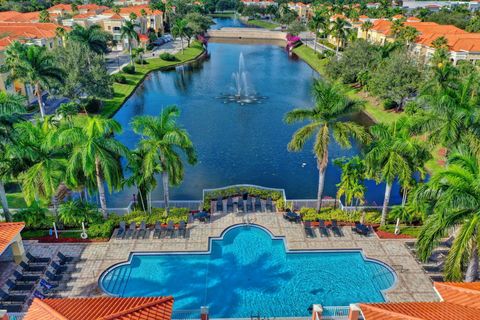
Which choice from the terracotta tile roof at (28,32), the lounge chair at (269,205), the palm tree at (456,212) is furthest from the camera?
the terracotta tile roof at (28,32)

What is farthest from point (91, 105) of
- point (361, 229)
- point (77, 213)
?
point (361, 229)

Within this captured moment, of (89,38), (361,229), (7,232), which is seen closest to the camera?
(7,232)

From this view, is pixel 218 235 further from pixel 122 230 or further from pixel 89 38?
pixel 89 38

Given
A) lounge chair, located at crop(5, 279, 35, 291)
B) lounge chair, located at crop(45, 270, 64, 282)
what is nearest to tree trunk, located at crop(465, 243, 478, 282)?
lounge chair, located at crop(45, 270, 64, 282)

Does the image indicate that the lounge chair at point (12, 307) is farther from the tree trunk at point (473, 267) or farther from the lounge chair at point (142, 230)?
the tree trunk at point (473, 267)

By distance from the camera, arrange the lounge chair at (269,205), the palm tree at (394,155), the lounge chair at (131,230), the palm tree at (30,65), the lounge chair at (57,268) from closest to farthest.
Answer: the lounge chair at (57,268) → the palm tree at (394,155) → the lounge chair at (131,230) → the lounge chair at (269,205) → the palm tree at (30,65)

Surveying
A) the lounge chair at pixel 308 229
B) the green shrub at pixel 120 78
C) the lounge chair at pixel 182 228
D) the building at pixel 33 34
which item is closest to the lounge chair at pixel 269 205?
the lounge chair at pixel 308 229
